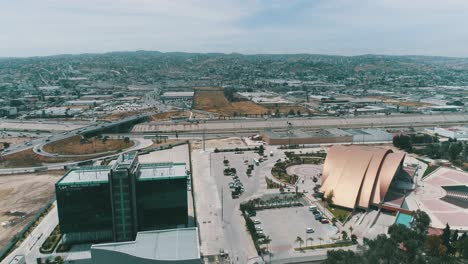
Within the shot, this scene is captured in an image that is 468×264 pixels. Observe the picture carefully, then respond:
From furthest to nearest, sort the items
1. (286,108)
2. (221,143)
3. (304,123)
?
(286,108)
(304,123)
(221,143)

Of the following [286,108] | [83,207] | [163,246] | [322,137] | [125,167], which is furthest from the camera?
[286,108]

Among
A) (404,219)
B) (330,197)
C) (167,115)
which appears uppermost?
(167,115)

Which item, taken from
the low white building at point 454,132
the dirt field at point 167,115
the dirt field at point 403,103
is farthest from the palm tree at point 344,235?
the dirt field at point 403,103

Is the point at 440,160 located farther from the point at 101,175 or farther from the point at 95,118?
the point at 95,118

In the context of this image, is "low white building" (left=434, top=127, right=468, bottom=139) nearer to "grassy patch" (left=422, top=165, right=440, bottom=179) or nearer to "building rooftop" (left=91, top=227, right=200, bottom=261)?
"grassy patch" (left=422, top=165, right=440, bottom=179)

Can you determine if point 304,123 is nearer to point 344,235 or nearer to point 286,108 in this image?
point 286,108

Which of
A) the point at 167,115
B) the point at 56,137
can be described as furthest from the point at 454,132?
the point at 56,137
